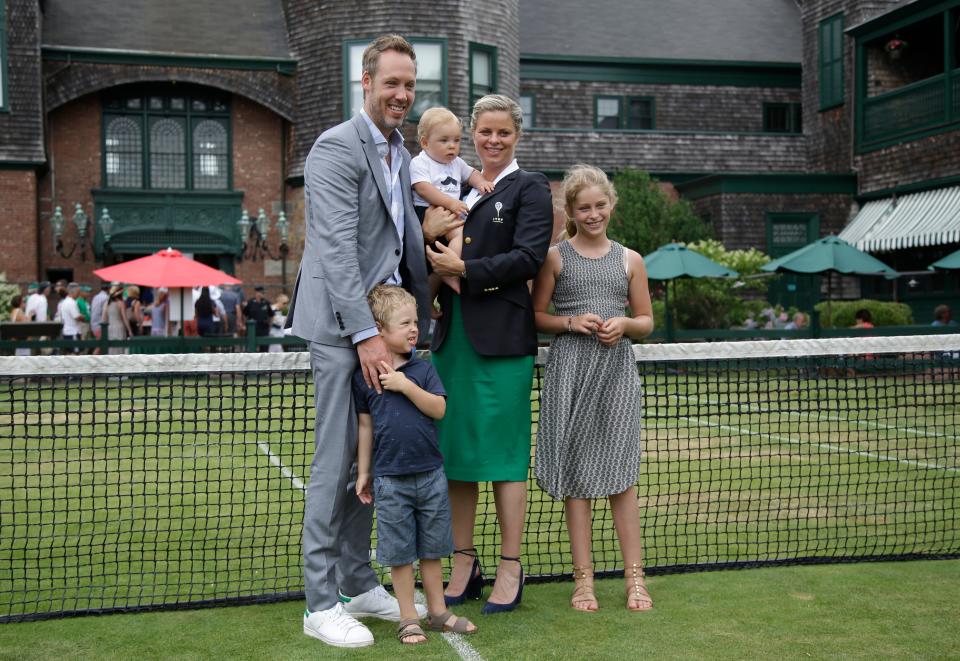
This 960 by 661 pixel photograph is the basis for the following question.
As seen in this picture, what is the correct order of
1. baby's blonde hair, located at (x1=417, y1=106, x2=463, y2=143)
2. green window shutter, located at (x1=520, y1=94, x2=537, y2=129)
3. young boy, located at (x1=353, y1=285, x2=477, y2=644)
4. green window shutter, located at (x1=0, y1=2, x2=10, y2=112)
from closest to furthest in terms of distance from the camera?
young boy, located at (x1=353, y1=285, x2=477, y2=644), baby's blonde hair, located at (x1=417, y1=106, x2=463, y2=143), green window shutter, located at (x1=0, y1=2, x2=10, y2=112), green window shutter, located at (x1=520, y1=94, x2=537, y2=129)

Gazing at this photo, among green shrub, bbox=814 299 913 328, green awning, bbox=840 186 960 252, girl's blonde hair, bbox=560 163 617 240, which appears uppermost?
green awning, bbox=840 186 960 252

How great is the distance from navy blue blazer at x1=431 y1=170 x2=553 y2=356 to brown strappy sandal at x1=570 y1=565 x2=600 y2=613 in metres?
1.10

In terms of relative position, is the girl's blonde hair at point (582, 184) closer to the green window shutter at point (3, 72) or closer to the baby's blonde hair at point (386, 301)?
the baby's blonde hair at point (386, 301)

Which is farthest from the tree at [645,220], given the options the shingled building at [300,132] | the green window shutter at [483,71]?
the green window shutter at [483,71]

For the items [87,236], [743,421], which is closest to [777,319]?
[743,421]

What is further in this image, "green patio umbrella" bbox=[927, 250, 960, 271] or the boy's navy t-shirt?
"green patio umbrella" bbox=[927, 250, 960, 271]

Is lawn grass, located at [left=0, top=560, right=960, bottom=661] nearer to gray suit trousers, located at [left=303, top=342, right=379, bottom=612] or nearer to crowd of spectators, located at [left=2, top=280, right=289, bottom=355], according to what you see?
gray suit trousers, located at [left=303, top=342, right=379, bottom=612]

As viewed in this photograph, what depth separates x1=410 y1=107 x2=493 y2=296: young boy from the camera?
4867 millimetres

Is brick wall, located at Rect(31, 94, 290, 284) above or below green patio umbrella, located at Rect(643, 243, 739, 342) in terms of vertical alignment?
above

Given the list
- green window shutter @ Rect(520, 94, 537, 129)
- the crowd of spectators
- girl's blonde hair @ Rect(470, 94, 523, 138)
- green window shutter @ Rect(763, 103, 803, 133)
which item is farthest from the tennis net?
green window shutter @ Rect(763, 103, 803, 133)

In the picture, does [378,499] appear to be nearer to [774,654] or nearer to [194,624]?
[194,624]

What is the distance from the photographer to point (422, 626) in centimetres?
481

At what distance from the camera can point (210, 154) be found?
27.7 meters

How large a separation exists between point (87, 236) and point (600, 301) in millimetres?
23804
